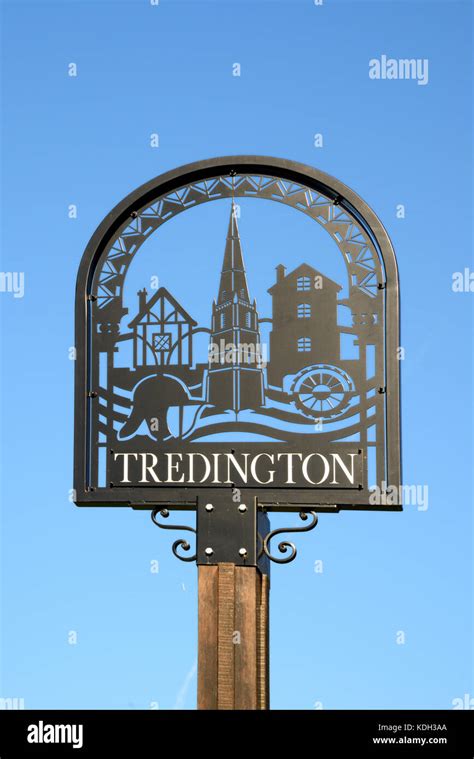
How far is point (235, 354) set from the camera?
14742 millimetres

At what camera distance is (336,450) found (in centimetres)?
1448

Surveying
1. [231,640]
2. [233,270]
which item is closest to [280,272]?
[233,270]

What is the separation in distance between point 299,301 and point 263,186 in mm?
953

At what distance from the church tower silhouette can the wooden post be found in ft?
4.09

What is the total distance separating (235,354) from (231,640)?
82.6 inches

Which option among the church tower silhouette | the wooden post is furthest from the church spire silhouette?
the wooden post

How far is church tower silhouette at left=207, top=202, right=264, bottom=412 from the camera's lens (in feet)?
48.2

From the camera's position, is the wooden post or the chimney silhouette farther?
the chimney silhouette

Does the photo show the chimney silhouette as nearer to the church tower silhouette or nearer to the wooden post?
the church tower silhouette

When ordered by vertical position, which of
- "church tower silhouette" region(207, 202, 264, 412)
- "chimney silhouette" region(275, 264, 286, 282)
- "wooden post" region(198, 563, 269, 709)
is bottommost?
"wooden post" region(198, 563, 269, 709)
